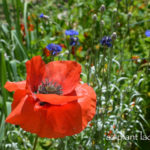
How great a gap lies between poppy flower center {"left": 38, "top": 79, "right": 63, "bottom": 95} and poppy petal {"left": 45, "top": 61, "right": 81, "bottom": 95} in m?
0.02

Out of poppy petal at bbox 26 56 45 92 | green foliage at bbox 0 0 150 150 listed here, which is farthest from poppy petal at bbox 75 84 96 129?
green foliage at bbox 0 0 150 150

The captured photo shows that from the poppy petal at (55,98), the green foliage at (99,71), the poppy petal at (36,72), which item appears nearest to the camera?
the poppy petal at (55,98)

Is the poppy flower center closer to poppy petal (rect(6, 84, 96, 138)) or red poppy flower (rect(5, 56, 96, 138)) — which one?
red poppy flower (rect(5, 56, 96, 138))

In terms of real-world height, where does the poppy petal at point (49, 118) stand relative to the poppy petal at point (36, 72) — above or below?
below

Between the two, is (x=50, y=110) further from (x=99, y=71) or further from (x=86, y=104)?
(x=99, y=71)

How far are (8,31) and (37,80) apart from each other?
5.81 feet

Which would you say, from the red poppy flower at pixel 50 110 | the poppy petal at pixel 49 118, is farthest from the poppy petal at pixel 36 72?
the poppy petal at pixel 49 118

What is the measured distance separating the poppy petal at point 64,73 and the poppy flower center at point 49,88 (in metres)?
0.02

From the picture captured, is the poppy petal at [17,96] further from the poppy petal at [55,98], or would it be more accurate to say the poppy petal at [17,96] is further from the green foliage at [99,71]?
the green foliage at [99,71]

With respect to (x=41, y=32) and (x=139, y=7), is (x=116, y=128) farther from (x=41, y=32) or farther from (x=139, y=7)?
(x=139, y=7)

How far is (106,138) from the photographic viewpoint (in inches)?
58.5

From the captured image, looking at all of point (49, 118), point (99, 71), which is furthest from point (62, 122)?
point (99, 71)

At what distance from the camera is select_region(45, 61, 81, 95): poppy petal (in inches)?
39.3

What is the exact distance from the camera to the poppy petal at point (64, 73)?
100 centimetres
